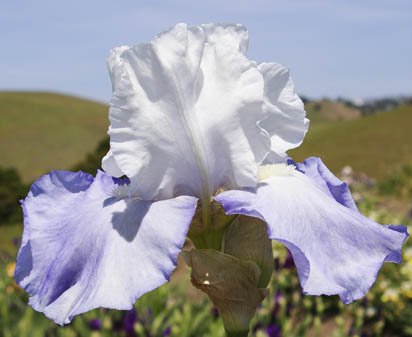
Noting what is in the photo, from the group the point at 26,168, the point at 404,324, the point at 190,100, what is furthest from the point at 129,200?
the point at 26,168

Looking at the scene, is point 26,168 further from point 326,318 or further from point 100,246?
point 100,246

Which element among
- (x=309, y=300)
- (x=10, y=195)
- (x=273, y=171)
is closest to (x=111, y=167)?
(x=273, y=171)

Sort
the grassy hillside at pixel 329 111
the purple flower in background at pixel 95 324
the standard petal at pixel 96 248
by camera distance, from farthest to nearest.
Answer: the grassy hillside at pixel 329 111
the purple flower in background at pixel 95 324
the standard petal at pixel 96 248

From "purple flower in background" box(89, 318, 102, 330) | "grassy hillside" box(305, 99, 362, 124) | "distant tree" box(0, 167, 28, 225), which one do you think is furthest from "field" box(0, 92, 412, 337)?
"grassy hillside" box(305, 99, 362, 124)

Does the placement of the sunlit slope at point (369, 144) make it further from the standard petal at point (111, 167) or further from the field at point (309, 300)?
the standard petal at point (111, 167)

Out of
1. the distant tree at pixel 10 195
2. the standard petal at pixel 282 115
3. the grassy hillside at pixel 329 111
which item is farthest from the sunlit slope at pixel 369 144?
the grassy hillside at pixel 329 111

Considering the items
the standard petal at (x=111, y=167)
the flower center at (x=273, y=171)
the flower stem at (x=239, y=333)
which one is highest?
the flower center at (x=273, y=171)

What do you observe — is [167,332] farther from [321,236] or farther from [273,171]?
[321,236]
